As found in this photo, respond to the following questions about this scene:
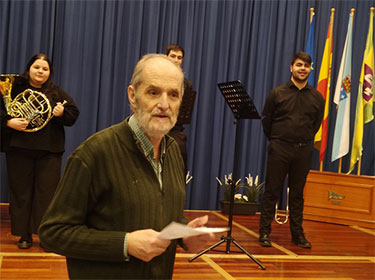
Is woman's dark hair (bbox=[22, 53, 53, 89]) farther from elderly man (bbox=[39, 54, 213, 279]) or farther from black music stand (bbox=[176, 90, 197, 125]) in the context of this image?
elderly man (bbox=[39, 54, 213, 279])

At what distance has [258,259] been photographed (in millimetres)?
4645

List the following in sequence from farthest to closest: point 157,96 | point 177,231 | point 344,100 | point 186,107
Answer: point 344,100, point 186,107, point 157,96, point 177,231

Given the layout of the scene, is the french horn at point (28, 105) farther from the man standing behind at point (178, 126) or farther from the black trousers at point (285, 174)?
the black trousers at point (285, 174)

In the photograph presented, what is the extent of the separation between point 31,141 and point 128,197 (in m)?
2.93

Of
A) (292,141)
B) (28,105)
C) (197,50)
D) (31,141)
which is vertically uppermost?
(197,50)

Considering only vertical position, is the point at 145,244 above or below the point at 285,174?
above

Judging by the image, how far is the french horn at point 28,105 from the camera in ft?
14.3

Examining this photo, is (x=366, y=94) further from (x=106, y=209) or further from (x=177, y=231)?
(x=177, y=231)

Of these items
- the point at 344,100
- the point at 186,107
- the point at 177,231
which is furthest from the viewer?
the point at 344,100

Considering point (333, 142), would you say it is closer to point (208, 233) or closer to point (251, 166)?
point (251, 166)

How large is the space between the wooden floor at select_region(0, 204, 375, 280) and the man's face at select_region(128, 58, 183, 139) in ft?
7.78

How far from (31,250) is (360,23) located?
574 centimetres

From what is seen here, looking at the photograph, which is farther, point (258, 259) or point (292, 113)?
point (292, 113)

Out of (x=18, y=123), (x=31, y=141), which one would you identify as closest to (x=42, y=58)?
(x=18, y=123)
